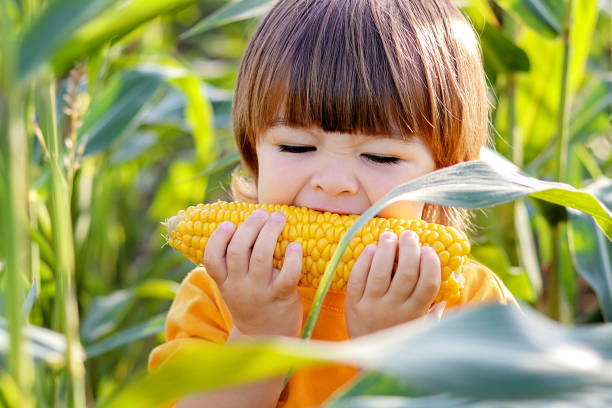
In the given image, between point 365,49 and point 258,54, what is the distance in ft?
0.63

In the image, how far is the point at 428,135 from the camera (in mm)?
1141

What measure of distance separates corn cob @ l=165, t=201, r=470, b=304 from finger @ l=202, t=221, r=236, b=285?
0.03 meters

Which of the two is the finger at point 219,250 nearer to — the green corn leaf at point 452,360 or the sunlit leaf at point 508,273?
the green corn leaf at point 452,360

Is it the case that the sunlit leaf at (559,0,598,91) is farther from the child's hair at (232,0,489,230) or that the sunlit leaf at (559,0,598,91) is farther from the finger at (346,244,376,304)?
the finger at (346,244,376,304)

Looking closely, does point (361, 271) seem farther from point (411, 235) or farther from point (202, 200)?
point (202, 200)

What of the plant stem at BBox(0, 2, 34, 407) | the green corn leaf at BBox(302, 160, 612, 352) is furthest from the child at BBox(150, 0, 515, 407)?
the plant stem at BBox(0, 2, 34, 407)

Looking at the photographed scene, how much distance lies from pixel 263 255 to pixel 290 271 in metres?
0.04

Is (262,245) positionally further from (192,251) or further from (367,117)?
(367,117)

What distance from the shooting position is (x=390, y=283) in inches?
38.1

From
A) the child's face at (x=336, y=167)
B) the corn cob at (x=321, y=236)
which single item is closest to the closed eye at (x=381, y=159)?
the child's face at (x=336, y=167)

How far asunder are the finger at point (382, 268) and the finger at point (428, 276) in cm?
4

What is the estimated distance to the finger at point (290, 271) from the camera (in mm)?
1000

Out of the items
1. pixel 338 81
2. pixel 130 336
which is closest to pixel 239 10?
pixel 338 81

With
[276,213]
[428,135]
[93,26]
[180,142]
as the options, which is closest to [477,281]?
[428,135]
